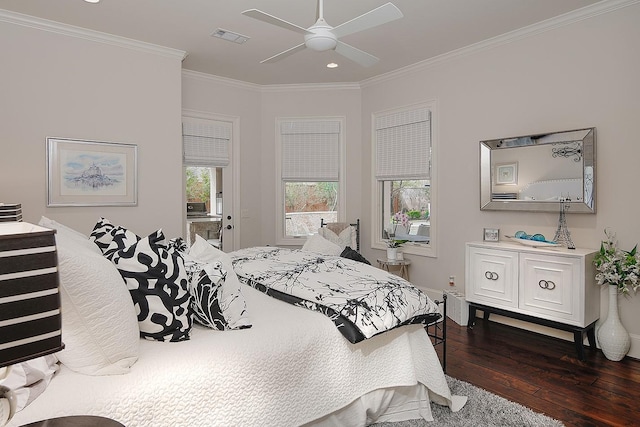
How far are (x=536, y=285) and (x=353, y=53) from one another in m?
2.49

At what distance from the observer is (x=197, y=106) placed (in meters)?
5.09

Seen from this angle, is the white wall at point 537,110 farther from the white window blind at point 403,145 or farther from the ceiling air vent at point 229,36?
the ceiling air vent at point 229,36

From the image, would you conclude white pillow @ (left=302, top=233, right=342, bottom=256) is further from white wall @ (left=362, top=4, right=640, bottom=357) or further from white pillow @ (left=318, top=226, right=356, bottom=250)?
white wall @ (left=362, top=4, right=640, bottom=357)

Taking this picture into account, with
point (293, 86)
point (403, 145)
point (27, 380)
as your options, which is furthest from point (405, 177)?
point (27, 380)

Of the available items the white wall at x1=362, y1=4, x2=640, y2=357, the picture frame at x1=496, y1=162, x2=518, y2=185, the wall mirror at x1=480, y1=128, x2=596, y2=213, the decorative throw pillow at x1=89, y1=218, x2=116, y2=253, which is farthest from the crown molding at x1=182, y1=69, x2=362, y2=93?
the decorative throw pillow at x1=89, y1=218, x2=116, y2=253

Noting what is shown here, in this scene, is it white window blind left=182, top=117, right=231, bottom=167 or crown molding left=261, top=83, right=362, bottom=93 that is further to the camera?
crown molding left=261, top=83, right=362, bottom=93

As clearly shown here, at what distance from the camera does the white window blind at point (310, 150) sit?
5.64 metres

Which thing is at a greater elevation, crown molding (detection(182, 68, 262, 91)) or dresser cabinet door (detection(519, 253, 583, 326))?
crown molding (detection(182, 68, 262, 91))

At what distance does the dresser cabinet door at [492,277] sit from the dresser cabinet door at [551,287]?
0.08 metres

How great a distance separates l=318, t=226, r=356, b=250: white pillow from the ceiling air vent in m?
2.45

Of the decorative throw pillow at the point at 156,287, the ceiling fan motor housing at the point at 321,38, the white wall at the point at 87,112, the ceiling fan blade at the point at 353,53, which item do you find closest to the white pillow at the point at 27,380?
the decorative throw pillow at the point at 156,287

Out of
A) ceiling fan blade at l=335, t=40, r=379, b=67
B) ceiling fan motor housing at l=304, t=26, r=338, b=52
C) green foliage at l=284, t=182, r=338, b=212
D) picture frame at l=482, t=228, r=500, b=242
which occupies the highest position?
ceiling fan blade at l=335, t=40, r=379, b=67

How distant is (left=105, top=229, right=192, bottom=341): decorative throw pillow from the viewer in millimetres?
1624

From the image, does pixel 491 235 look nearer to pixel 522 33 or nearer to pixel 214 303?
pixel 522 33
